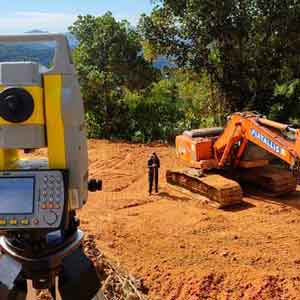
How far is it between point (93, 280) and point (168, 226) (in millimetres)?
7437

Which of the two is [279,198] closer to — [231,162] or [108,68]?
[231,162]

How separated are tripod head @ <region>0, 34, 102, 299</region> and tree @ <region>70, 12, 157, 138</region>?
17.4 metres

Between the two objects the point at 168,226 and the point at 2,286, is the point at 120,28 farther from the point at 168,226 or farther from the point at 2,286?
the point at 2,286

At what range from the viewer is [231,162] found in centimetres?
1136

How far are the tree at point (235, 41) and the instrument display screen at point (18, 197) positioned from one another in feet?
53.6

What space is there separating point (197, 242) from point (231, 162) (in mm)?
3154

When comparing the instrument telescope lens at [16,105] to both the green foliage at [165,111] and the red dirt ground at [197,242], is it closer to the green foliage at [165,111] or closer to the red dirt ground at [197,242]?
the red dirt ground at [197,242]

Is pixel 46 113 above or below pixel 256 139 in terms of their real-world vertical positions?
above

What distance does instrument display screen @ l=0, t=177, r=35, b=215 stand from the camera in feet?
6.48

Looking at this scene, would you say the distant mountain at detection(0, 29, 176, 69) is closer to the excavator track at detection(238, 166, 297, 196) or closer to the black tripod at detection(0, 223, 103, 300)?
the black tripod at detection(0, 223, 103, 300)

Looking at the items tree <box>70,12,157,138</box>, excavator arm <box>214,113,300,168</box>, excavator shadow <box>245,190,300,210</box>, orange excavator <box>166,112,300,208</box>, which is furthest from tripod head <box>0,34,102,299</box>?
tree <box>70,12,157,138</box>

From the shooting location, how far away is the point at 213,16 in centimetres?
1770

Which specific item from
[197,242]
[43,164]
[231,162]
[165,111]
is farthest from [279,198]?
[43,164]

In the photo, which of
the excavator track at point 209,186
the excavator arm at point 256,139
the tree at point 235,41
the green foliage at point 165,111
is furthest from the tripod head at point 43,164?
the green foliage at point 165,111
